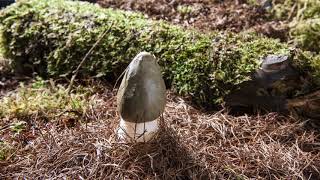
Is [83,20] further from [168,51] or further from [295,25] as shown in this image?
[295,25]

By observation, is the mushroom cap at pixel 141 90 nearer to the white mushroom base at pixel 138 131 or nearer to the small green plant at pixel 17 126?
the white mushroom base at pixel 138 131

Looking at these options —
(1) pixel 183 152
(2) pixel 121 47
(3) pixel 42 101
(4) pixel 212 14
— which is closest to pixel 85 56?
(2) pixel 121 47

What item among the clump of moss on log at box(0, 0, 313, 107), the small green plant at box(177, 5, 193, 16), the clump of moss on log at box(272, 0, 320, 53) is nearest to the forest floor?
the clump of moss on log at box(0, 0, 313, 107)

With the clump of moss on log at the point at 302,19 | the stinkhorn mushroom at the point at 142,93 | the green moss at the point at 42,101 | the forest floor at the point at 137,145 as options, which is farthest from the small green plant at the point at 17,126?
the clump of moss on log at the point at 302,19

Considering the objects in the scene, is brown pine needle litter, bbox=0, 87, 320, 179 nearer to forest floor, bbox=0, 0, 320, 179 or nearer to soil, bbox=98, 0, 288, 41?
forest floor, bbox=0, 0, 320, 179

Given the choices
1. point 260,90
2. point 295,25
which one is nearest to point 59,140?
point 260,90

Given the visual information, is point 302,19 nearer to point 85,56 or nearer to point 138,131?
point 85,56

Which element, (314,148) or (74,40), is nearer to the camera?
(314,148)

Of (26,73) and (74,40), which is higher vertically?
(74,40)
